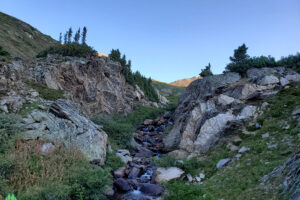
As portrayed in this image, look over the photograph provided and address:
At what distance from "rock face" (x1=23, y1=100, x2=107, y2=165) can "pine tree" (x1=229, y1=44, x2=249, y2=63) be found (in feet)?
94.9

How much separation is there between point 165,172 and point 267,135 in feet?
28.8

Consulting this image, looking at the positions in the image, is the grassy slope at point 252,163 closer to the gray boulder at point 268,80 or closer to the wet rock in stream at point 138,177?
the wet rock in stream at point 138,177

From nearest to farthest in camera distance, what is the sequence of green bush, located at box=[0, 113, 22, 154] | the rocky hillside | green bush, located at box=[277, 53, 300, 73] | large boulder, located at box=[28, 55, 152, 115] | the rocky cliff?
the rocky hillside, green bush, located at box=[0, 113, 22, 154], the rocky cliff, large boulder, located at box=[28, 55, 152, 115], green bush, located at box=[277, 53, 300, 73]

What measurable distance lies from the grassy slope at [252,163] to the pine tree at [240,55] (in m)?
16.5

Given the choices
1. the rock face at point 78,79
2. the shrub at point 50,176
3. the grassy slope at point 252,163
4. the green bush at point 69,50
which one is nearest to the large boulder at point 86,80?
the rock face at point 78,79

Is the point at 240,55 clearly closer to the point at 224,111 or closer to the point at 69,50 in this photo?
the point at 224,111

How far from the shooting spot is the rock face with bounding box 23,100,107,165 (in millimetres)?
12562

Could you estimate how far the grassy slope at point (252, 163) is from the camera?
8.82m

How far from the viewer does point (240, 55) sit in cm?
3247

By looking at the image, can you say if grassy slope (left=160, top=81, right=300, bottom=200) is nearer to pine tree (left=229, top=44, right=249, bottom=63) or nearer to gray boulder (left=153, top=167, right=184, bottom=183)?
gray boulder (left=153, top=167, right=184, bottom=183)

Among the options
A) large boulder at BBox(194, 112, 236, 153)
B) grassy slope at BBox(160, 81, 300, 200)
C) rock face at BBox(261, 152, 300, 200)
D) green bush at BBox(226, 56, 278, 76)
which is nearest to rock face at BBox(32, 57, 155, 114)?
large boulder at BBox(194, 112, 236, 153)

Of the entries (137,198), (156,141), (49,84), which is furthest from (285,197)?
(49,84)

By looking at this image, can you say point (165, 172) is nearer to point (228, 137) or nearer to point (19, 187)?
point (228, 137)

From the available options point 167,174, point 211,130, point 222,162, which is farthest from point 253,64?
point 167,174
